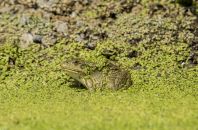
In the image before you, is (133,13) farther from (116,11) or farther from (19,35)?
(19,35)

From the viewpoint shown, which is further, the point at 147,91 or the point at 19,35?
the point at 19,35

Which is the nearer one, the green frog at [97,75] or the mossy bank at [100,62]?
the mossy bank at [100,62]

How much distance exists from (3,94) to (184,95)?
2.43 metres

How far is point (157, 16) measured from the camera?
9.55 m

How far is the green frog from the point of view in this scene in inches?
307

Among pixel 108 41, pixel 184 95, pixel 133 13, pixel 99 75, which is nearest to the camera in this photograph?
pixel 184 95

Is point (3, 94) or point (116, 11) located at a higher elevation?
point (116, 11)

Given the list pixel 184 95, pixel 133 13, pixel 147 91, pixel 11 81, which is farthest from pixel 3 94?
pixel 133 13

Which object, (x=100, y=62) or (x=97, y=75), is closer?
(x=97, y=75)

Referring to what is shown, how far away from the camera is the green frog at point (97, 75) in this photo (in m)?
7.79

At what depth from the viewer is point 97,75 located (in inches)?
313

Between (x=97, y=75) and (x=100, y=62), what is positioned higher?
(x=100, y=62)

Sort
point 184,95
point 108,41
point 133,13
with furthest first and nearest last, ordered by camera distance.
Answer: point 133,13, point 108,41, point 184,95

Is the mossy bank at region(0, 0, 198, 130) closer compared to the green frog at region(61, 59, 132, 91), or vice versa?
the mossy bank at region(0, 0, 198, 130)
